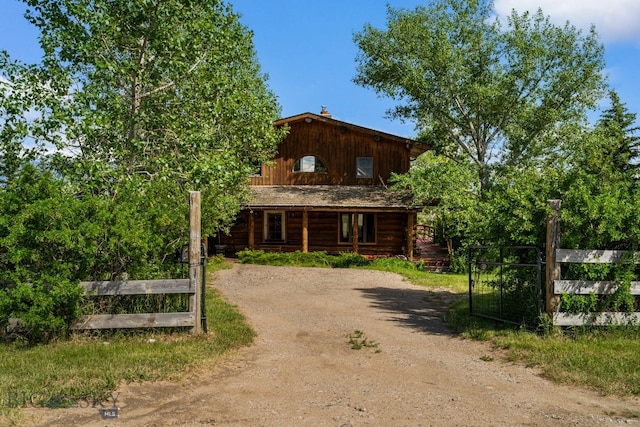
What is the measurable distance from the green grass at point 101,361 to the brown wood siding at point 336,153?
20298 mm

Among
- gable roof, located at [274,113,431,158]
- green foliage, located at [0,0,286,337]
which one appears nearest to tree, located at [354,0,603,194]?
gable roof, located at [274,113,431,158]

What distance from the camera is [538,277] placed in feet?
31.6

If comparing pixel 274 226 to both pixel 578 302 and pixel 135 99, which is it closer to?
pixel 135 99

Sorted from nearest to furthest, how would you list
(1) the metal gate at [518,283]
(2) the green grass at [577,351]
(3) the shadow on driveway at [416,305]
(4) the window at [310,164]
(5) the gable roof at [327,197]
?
1. (2) the green grass at [577,351]
2. (1) the metal gate at [518,283]
3. (3) the shadow on driveway at [416,305]
4. (5) the gable roof at [327,197]
5. (4) the window at [310,164]

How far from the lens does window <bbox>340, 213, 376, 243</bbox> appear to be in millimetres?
29031

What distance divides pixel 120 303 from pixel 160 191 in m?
2.39

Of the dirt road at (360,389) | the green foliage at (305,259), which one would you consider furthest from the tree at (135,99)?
the green foliage at (305,259)

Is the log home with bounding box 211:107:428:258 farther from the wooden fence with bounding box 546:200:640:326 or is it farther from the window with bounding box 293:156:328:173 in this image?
the wooden fence with bounding box 546:200:640:326

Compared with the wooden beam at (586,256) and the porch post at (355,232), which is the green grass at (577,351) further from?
the porch post at (355,232)

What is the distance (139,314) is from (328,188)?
2074 cm

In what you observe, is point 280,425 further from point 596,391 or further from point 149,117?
point 149,117

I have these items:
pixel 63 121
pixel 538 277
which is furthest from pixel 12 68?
pixel 538 277

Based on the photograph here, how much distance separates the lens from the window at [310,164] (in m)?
29.9

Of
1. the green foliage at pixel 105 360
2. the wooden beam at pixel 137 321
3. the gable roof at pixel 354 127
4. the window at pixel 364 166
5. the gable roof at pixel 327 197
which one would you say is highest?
the gable roof at pixel 354 127
